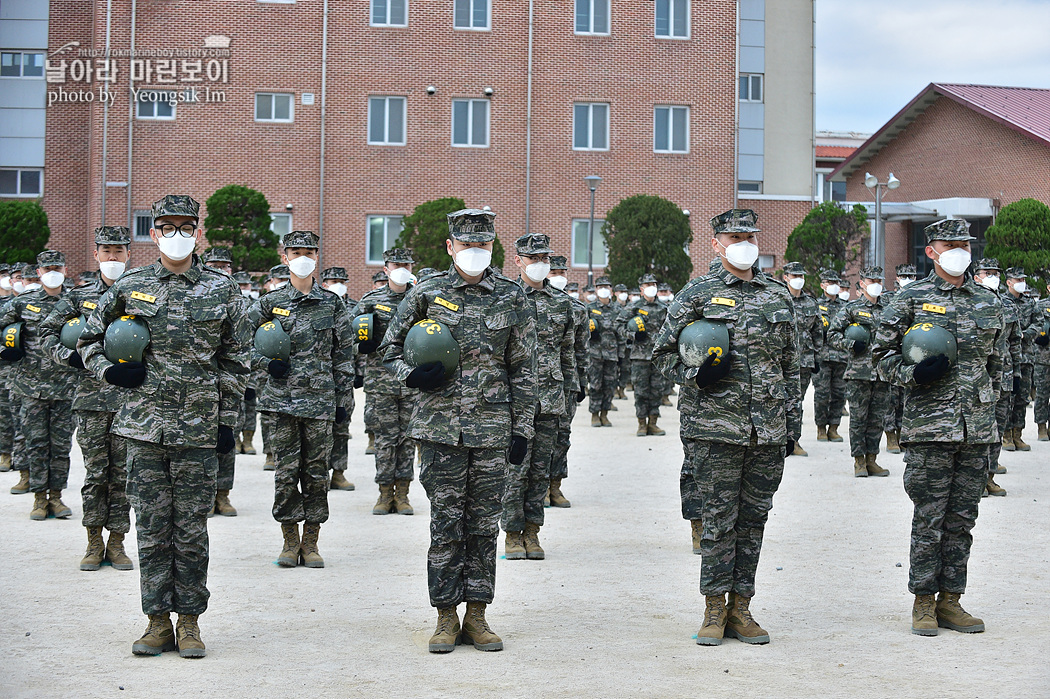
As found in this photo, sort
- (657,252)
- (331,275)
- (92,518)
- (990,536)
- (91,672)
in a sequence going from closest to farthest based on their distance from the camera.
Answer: (91,672) → (92,518) → (990,536) → (331,275) → (657,252)

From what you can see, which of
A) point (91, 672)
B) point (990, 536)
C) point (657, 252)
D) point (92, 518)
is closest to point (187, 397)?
point (91, 672)

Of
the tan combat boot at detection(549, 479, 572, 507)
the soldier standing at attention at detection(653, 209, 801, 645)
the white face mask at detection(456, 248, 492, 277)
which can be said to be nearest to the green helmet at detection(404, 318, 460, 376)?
the white face mask at detection(456, 248, 492, 277)

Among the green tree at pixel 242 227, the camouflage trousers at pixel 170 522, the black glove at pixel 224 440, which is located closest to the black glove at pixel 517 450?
the black glove at pixel 224 440

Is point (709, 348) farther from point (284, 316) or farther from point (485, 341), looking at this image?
point (284, 316)

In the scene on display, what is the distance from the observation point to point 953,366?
7.54 meters

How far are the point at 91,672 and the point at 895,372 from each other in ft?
16.6

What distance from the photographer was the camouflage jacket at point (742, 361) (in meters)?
7.08

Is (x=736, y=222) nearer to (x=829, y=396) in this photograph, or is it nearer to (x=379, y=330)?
(x=379, y=330)

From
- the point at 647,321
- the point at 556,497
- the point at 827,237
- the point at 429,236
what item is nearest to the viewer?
the point at 556,497

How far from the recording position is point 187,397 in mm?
6848

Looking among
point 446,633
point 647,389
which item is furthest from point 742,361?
point 647,389

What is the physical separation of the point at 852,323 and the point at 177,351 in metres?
10.7

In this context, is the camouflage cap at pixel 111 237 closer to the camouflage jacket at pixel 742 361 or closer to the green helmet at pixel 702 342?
the camouflage jacket at pixel 742 361

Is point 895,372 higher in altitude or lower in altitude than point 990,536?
higher
